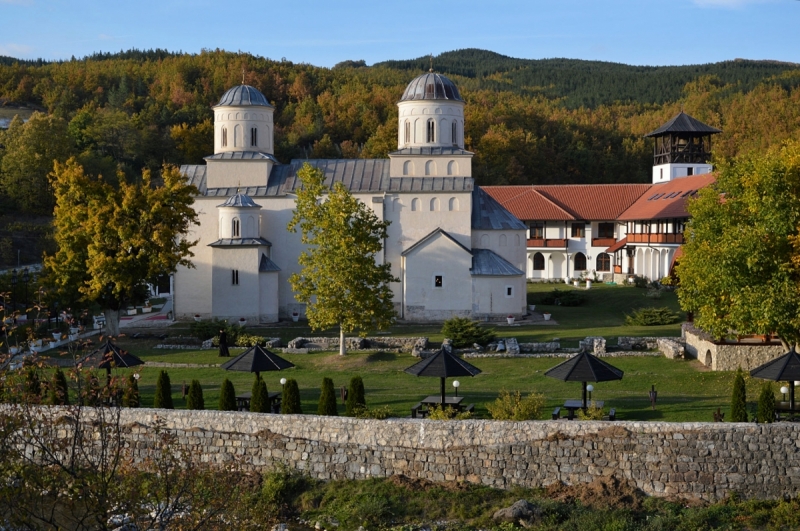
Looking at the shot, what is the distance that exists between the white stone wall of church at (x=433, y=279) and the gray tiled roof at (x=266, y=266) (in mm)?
5363

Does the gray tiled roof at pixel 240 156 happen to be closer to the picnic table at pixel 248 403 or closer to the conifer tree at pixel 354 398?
the picnic table at pixel 248 403

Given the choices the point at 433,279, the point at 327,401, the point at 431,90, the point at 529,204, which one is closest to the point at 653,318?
the point at 433,279

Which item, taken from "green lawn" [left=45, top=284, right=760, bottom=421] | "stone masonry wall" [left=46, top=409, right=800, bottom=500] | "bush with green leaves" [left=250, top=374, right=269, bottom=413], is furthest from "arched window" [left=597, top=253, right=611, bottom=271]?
"bush with green leaves" [left=250, top=374, right=269, bottom=413]

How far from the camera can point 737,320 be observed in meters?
23.0

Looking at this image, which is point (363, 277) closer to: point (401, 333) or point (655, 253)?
point (401, 333)

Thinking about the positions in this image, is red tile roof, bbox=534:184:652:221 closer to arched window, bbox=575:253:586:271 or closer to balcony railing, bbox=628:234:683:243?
arched window, bbox=575:253:586:271

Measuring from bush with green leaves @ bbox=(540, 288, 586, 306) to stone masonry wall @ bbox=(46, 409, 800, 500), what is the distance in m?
23.5

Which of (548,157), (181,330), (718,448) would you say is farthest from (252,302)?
(548,157)

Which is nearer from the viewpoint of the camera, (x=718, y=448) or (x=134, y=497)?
(x=134, y=497)

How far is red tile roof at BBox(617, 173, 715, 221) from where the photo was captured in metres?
46.6

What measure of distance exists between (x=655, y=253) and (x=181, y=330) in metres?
26.5

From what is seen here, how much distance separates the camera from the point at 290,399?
20.0m

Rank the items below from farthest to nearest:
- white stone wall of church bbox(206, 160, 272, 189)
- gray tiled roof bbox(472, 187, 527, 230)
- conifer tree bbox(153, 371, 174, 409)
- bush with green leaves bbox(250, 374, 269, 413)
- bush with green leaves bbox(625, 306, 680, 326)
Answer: white stone wall of church bbox(206, 160, 272, 189) < gray tiled roof bbox(472, 187, 527, 230) < bush with green leaves bbox(625, 306, 680, 326) < conifer tree bbox(153, 371, 174, 409) < bush with green leaves bbox(250, 374, 269, 413)

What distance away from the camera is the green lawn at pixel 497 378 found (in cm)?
2139
